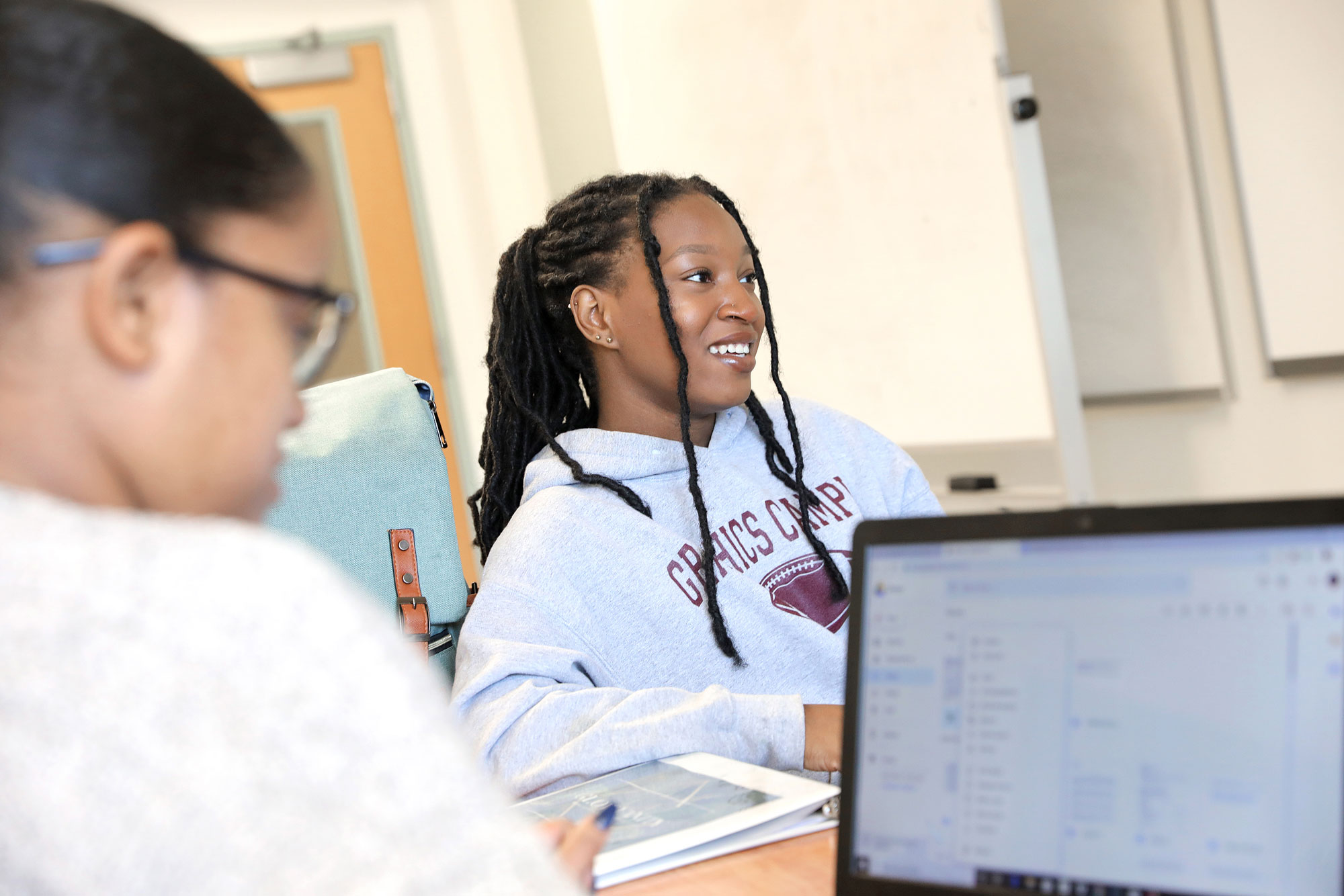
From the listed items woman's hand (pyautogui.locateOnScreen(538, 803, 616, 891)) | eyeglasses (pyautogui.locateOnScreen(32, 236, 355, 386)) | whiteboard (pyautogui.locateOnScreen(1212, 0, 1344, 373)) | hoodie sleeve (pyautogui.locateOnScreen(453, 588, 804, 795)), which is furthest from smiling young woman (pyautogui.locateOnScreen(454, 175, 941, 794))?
whiteboard (pyautogui.locateOnScreen(1212, 0, 1344, 373))

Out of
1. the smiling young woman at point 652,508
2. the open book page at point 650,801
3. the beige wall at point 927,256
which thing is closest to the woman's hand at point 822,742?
the smiling young woman at point 652,508

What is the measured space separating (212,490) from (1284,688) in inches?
19.0

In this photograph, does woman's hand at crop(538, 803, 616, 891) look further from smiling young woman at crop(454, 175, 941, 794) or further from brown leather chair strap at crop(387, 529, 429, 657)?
brown leather chair strap at crop(387, 529, 429, 657)

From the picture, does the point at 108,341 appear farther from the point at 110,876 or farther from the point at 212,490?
the point at 110,876

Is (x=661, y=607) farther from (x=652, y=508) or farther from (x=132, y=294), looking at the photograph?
(x=132, y=294)

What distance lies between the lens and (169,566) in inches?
16.1

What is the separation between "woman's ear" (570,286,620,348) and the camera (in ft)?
4.79

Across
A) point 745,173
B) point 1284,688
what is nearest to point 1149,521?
point 1284,688

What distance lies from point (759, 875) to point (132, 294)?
52cm

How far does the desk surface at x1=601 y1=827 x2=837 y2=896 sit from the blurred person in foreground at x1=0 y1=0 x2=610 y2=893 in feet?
1.05

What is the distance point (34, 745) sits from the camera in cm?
39

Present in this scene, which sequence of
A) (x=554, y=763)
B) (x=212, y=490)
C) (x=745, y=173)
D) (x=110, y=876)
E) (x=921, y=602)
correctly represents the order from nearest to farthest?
(x=110, y=876), (x=212, y=490), (x=921, y=602), (x=554, y=763), (x=745, y=173)

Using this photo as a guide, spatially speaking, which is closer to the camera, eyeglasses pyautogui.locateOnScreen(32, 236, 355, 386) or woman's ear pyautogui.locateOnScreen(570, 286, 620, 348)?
eyeglasses pyautogui.locateOnScreen(32, 236, 355, 386)

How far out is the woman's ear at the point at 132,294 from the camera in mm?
448
